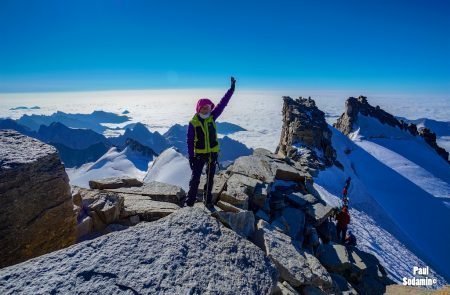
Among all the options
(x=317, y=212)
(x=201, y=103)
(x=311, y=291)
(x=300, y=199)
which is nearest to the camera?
(x=311, y=291)

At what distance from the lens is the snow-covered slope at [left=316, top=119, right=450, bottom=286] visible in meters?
27.2

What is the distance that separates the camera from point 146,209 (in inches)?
352

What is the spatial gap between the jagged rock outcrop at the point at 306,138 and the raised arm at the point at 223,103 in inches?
872

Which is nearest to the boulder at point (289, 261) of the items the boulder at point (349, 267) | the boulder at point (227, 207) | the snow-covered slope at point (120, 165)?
the boulder at point (227, 207)

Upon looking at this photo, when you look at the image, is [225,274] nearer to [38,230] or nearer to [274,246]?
[274,246]

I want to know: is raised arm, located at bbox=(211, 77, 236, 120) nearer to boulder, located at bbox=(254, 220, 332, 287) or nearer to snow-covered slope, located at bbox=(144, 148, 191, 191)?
boulder, located at bbox=(254, 220, 332, 287)

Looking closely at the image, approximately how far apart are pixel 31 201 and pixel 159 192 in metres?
4.95

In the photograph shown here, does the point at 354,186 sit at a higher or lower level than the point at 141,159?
higher

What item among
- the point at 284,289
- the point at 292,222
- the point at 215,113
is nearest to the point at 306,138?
the point at 292,222

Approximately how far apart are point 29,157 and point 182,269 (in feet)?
14.1

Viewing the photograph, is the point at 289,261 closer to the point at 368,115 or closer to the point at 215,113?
the point at 215,113

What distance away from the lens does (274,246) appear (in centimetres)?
691

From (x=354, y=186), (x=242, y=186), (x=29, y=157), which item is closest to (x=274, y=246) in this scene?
(x=242, y=186)

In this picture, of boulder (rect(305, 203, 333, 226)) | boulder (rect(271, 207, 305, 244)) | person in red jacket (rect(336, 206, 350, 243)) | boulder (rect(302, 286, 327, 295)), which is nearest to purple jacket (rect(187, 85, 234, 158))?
boulder (rect(271, 207, 305, 244))
